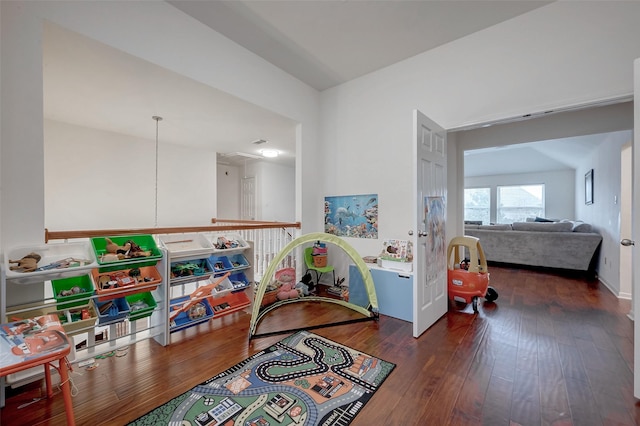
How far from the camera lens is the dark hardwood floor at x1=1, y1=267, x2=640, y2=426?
1.44 metres

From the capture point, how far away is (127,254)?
1.98 meters

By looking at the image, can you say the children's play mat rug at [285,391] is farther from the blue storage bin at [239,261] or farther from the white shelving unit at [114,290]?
the blue storage bin at [239,261]

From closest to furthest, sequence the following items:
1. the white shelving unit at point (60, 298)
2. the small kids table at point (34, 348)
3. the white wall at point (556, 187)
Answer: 1. the small kids table at point (34, 348)
2. the white shelving unit at point (60, 298)
3. the white wall at point (556, 187)

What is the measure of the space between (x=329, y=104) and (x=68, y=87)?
122 inches

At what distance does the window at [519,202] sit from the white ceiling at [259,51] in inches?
308

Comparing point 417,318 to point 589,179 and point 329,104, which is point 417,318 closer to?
point 329,104

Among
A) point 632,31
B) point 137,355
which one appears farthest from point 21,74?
A: point 632,31

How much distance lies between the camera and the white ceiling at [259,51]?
2.26 metres

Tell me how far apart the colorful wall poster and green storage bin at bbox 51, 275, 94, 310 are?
2762 mm

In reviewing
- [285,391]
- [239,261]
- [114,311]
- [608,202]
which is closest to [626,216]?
[608,202]

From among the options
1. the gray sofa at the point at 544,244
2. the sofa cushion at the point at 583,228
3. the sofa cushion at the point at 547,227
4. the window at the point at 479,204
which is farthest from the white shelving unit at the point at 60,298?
the window at the point at 479,204

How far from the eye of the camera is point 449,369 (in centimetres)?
185

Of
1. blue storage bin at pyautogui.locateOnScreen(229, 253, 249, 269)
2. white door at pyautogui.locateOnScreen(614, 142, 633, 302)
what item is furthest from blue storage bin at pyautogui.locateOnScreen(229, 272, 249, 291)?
white door at pyautogui.locateOnScreen(614, 142, 633, 302)

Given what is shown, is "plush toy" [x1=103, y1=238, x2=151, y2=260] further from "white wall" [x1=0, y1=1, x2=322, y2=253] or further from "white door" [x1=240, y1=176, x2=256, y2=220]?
"white door" [x1=240, y1=176, x2=256, y2=220]
